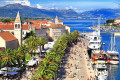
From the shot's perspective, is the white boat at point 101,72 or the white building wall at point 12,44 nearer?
the white boat at point 101,72

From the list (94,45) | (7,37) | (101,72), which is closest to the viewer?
(101,72)

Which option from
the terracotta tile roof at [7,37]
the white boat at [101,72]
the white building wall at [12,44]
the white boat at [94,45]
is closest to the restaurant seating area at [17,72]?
the white boat at [101,72]

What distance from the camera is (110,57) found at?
168 feet

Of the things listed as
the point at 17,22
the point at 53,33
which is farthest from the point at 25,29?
the point at 53,33

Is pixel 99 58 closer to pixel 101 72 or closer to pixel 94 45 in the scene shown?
pixel 101 72

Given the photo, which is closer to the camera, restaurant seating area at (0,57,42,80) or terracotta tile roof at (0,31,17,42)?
restaurant seating area at (0,57,42,80)

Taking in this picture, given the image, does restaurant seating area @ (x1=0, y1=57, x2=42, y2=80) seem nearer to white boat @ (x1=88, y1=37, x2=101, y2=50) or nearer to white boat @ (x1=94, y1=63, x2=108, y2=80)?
white boat @ (x1=94, y1=63, x2=108, y2=80)

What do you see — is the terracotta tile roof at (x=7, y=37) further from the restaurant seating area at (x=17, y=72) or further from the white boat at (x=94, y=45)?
the white boat at (x=94, y=45)

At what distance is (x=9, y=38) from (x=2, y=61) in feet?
71.9

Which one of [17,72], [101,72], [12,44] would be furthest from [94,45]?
[17,72]

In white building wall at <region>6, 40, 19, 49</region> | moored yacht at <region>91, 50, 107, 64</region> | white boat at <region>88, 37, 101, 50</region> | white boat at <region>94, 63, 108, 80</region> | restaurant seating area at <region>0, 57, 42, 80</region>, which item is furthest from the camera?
white boat at <region>88, 37, 101, 50</region>

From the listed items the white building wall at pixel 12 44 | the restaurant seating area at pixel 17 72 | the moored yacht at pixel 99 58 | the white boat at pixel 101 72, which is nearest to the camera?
the restaurant seating area at pixel 17 72

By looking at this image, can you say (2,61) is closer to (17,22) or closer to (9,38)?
(9,38)

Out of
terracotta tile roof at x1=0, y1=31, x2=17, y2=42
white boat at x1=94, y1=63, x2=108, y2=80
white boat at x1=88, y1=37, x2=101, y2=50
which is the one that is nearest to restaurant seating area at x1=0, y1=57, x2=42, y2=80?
white boat at x1=94, y1=63, x2=108, y2=80
